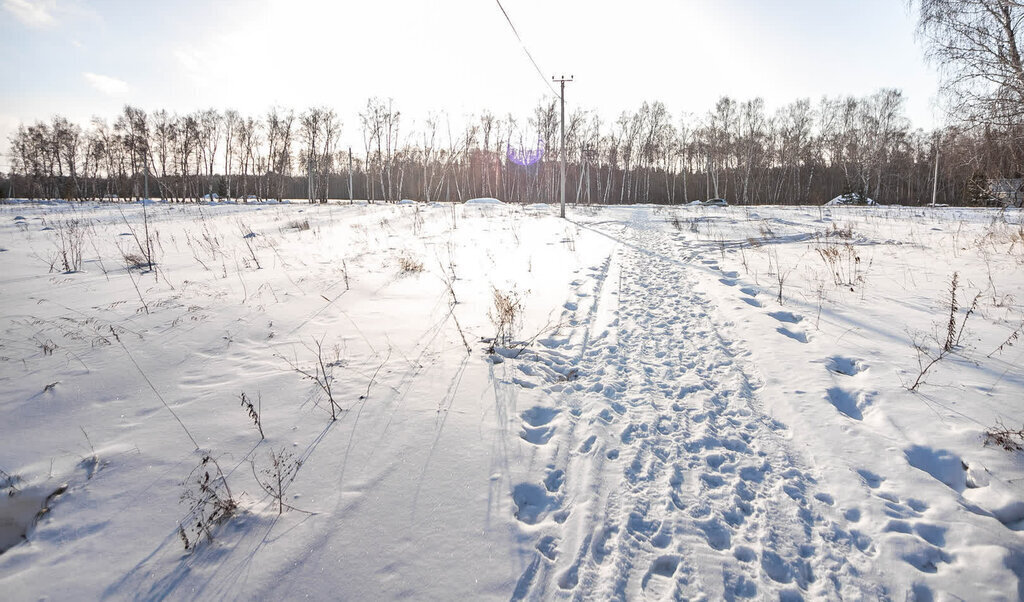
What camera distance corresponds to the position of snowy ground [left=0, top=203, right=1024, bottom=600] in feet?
5.19

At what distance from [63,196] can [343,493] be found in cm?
6425

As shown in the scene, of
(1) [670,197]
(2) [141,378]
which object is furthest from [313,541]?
(1) [670,197]

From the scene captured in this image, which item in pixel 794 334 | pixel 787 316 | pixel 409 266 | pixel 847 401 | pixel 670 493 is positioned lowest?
pixel 670 493

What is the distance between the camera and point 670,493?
2.06 metres

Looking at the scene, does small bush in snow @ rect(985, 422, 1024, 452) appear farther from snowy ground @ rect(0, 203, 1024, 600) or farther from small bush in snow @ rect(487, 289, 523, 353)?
small bush in snow @ rect(487, 289, 523, 353)

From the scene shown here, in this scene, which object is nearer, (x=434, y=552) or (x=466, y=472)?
(x=434, y=552)

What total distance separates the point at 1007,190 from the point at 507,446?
14047 mm

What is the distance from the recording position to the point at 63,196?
43.1 meters

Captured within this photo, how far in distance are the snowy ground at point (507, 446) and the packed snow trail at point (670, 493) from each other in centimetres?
1

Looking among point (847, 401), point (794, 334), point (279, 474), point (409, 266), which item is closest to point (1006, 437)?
point (847, 401)

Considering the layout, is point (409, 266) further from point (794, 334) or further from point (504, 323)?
point (794, 334)

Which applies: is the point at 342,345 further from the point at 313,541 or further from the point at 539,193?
the point at 539,193

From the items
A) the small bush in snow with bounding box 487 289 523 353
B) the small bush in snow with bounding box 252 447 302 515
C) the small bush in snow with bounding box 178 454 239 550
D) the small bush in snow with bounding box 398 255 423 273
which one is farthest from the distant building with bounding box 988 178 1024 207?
the small bush in snow with bounding box 178 454 239 550

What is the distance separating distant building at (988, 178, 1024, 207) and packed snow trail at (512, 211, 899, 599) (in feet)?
35.2
